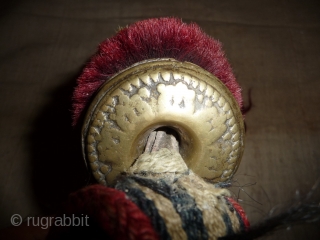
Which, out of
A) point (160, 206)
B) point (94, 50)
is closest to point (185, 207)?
point (160, 206)

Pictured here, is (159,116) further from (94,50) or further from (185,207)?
(94,50)

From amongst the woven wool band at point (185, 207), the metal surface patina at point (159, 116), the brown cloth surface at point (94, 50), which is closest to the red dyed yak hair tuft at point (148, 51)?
the metal surface patina at point (159, 116)

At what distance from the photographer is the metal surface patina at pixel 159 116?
11.4 inches

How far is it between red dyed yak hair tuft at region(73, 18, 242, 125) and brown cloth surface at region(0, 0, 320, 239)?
9.6 inches

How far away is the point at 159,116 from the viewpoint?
0.94 feet

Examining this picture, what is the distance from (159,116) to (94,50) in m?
0.53

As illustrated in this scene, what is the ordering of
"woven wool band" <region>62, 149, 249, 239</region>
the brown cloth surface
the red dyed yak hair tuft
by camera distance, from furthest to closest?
1. the brown cloth surface
2. the red dyed yak hair tuft
3. "woven wool band" <region>62, 149, 249, 239</region>

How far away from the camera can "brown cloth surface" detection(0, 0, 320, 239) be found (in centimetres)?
59

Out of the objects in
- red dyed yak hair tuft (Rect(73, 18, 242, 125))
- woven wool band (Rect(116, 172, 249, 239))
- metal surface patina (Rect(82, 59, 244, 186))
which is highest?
red dyed yak hair tuft (Rect(73, 18, 242, 125))

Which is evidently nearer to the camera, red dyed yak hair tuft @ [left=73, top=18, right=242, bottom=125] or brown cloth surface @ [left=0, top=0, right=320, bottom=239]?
red dyed yak hair tuft @ [left=73, top=18, right=242, bottom=125]

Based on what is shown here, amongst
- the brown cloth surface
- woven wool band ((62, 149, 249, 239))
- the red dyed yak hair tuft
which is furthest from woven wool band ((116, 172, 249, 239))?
the brown cloth surface

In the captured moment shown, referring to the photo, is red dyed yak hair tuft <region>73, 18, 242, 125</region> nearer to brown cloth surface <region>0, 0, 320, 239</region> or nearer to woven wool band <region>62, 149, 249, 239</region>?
woven wool band <region>62, 149, 249, 239</region>

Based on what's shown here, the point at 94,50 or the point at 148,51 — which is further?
the point at 94,50

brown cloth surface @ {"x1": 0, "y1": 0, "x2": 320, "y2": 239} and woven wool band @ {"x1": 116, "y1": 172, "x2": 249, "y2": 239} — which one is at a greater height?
brown cloth surface @ {"x1": 0, "y1": 0, "x2": 320, "y2": 239}
